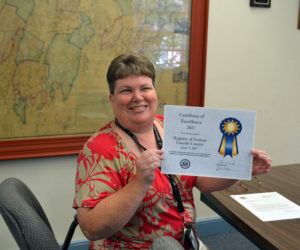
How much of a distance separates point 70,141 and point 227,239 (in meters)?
1.61

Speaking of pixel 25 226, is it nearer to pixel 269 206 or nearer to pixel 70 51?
pixel 269 206

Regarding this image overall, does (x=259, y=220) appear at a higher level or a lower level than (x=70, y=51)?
lower

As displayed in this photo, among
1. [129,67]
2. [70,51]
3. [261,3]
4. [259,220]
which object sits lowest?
[259,220]

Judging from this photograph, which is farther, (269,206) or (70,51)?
(70,51)

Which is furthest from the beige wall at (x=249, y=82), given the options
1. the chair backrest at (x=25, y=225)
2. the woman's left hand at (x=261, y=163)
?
the woman's left hand at (x=261, y=163)

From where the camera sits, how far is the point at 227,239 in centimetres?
279

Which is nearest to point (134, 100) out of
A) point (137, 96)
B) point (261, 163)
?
point (137, 96)

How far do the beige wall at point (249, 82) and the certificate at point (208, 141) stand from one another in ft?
4.37

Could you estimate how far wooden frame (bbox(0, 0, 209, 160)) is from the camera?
6.98 ft

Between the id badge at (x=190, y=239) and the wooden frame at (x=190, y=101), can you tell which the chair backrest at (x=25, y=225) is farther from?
the wooden frame at (x=190, y=101)

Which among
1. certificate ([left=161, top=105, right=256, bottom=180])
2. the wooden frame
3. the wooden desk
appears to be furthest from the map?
certificate ([left=161, top=105, right=256, bottom=180])

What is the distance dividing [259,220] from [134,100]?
69cm

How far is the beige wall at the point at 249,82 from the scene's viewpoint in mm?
2311

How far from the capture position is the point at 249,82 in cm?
274
